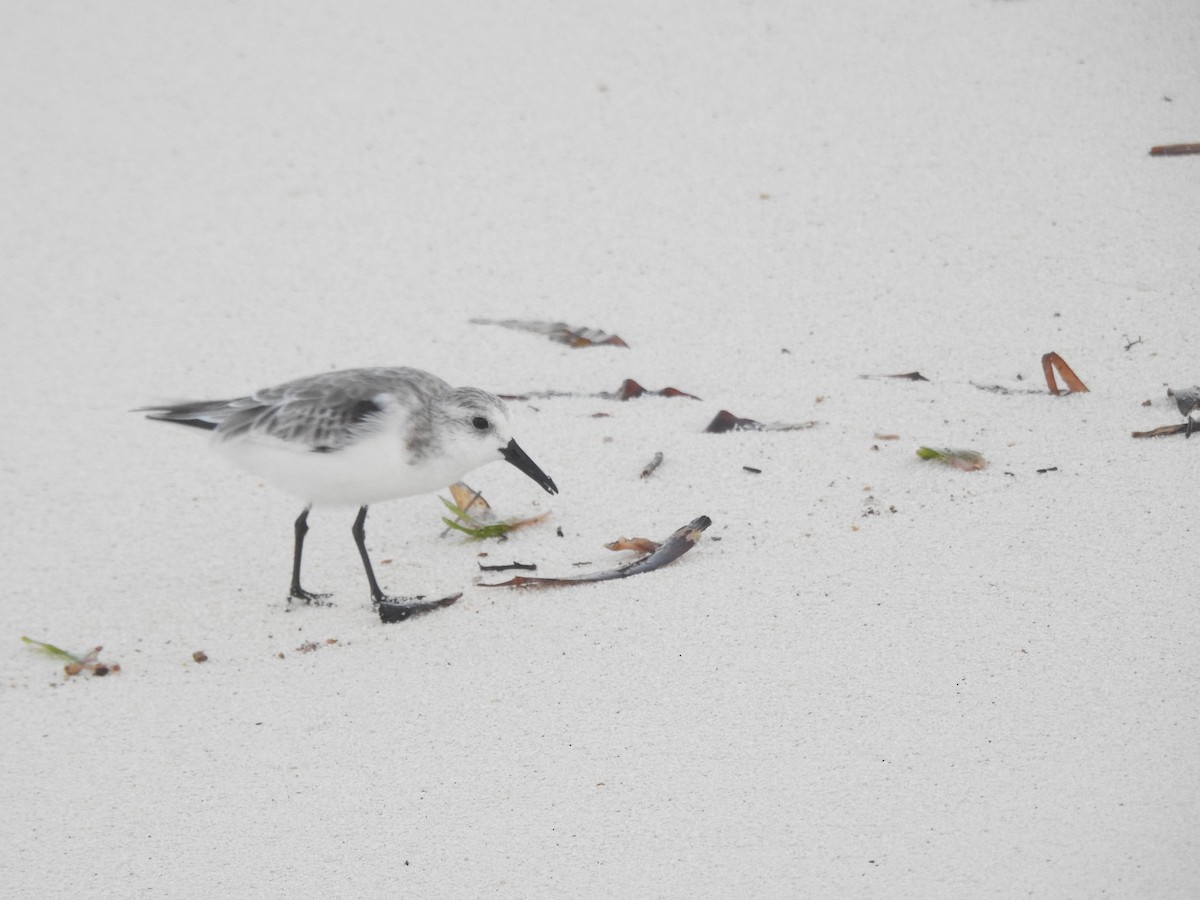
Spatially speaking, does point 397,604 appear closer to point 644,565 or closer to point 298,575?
point 298,575

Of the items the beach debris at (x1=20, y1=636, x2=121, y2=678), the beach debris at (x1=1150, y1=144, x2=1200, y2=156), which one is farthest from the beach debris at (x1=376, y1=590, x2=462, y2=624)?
the beach debris at (x1=1150, y1=144, x2=1200, y2=156)

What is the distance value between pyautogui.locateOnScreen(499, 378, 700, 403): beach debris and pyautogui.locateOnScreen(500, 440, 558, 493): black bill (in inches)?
31.4

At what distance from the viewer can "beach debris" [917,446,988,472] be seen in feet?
15.0

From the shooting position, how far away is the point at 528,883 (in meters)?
3.05

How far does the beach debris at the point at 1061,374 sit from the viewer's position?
16.3ft

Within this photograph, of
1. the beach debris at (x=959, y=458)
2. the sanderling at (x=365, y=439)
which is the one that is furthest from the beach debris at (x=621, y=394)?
the beach debris at (x=959, y=458)

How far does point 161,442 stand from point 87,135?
3.00 m

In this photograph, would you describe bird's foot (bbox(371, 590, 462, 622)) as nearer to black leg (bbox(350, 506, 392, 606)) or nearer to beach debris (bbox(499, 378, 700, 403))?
black leg (bbox(350, 506, 392, 606))

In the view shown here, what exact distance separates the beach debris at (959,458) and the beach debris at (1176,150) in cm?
283

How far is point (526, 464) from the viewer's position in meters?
4.64

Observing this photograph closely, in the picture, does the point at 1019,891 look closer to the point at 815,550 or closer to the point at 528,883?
the point at 528,883

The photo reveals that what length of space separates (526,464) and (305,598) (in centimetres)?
100

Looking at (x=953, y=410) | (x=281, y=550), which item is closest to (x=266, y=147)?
(x=281, y=550)

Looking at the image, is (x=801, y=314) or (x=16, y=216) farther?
(x=16, y=216)
